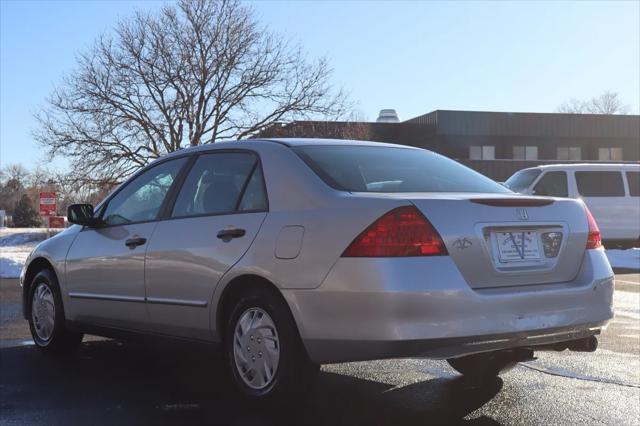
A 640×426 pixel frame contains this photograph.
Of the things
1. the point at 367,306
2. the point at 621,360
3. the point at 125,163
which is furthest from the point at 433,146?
the point at 367,306

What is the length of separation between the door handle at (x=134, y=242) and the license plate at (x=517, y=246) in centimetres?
255

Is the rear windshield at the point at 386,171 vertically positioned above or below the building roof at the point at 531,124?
below

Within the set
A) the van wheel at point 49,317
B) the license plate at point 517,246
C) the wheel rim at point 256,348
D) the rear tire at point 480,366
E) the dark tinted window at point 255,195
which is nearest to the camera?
the license plate at point 517,246

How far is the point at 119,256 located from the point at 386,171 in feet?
7.06

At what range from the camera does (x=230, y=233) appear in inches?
179

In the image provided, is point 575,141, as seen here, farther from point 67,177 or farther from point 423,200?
point 423,200

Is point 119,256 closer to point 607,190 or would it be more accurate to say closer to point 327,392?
point 327,392

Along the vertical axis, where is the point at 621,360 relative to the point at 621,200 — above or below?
below

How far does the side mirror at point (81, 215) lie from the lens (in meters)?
5.96

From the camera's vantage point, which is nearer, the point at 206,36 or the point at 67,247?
the point at 67,247

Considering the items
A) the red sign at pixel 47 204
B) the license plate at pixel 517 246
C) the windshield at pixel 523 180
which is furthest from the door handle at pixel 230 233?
the red sign at pixel 47 204

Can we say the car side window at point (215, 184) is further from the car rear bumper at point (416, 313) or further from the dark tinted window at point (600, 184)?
the dark tinted window at point (600, 184)

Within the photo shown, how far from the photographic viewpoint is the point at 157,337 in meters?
5.16

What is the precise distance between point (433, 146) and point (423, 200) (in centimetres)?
3726
